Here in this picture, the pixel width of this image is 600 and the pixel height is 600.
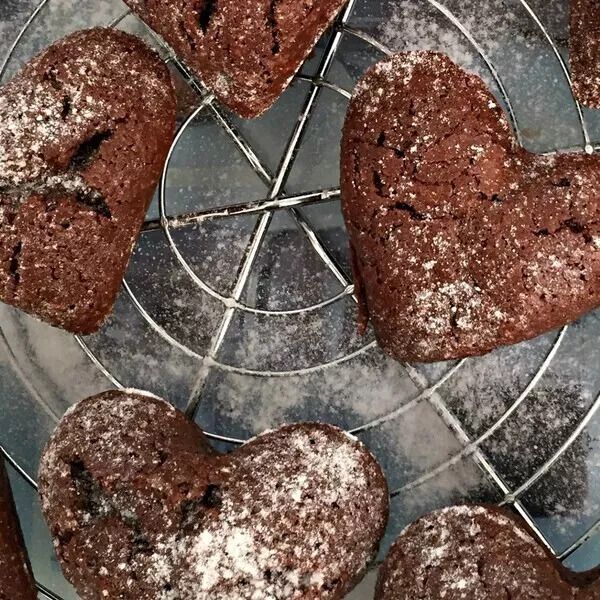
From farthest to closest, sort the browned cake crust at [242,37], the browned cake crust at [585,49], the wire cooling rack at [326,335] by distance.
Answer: the wire cooling rack at [326,335], the browned cake crust at [585,49], the browned cake crust at [242,37]

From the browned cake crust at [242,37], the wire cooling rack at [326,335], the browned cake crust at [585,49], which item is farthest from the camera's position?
the wire cooling rack at [326,335]

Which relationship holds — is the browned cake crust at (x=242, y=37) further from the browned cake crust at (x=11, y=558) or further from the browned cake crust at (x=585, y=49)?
the browned cake crust at (x=11, y=558)

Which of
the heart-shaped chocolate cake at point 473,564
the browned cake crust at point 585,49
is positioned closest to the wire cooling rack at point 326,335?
the browned cake crust at point 585,49

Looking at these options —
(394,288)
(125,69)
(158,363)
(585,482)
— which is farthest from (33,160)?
(585,482)

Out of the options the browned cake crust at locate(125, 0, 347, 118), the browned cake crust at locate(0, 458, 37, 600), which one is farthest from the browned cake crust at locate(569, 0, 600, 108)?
the browned cake crust at locate(0, 458, 37, 600)

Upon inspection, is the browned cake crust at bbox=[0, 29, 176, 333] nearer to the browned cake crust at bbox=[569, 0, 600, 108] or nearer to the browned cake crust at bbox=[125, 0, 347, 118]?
the browned cake crust at bbox=[125, 0, 347, 118]
